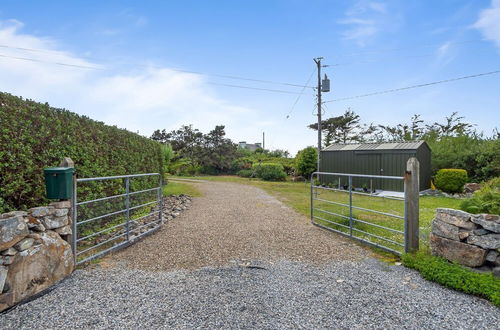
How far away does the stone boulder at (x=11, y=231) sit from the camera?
2.12m

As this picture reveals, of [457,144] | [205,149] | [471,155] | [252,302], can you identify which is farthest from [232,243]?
[205,149]

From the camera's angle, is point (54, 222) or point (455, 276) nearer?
point (455, 276)

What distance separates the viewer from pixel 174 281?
108 inches

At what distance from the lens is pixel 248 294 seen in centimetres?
246

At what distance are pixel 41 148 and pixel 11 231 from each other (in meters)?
1.50

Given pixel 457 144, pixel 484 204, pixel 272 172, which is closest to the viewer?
pixel 484 204

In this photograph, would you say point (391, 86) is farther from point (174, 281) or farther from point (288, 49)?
point (174, 281)

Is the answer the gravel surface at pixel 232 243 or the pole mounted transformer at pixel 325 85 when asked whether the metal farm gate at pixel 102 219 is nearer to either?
the gravel surface at pixel 232 243

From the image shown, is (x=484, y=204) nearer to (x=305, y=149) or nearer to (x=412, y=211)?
(x=412, y=211)

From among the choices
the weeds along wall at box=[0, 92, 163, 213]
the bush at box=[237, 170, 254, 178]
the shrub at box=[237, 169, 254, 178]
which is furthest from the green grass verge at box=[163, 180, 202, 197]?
the shrub at box=[237, 169, 254, 178]

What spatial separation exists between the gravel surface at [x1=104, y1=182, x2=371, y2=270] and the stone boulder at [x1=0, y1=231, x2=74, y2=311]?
0.63m

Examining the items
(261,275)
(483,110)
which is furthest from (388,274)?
(483,110)

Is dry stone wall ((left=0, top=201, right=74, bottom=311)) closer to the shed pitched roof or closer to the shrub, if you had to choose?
the shed pitched roof

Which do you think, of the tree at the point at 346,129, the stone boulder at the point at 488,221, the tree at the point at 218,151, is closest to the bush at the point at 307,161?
the tree at the point at 218,151
